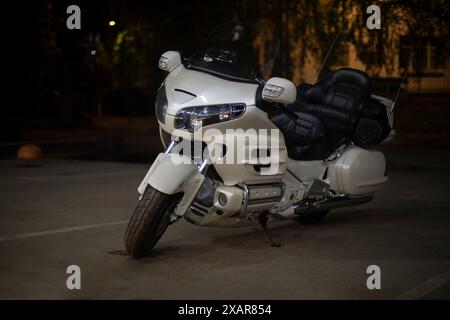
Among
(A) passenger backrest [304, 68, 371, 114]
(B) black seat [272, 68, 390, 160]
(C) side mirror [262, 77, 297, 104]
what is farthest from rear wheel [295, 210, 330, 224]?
(C) side mirror [262, 77, 297, 104]

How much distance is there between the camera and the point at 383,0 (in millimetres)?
16312

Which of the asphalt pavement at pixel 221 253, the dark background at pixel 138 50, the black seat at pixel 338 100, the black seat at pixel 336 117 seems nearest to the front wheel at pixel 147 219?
the asphalt pavement at pixel 221 253

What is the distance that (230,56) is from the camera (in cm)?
771

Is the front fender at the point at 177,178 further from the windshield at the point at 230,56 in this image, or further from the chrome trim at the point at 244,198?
the windshield at the point at 230,56

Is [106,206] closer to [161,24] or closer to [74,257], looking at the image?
[74,257]

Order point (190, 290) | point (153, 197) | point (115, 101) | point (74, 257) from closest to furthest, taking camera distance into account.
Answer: point (190, 290)
point (153, 197)
point (74, 257)
point (115, 101)

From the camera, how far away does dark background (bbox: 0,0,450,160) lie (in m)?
18.2

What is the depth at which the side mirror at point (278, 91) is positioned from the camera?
7176 millimetres

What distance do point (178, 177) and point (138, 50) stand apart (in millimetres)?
23555

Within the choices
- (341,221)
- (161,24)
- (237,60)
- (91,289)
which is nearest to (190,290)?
(91,289)

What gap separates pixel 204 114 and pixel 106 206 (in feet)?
11.4

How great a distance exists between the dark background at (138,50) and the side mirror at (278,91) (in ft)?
30.0

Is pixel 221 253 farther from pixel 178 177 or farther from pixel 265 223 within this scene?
pixel 178 177

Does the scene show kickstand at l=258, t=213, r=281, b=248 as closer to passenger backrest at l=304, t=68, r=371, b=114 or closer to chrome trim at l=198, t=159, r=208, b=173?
chrome trim at l=198, t=159, r=208, b=173
